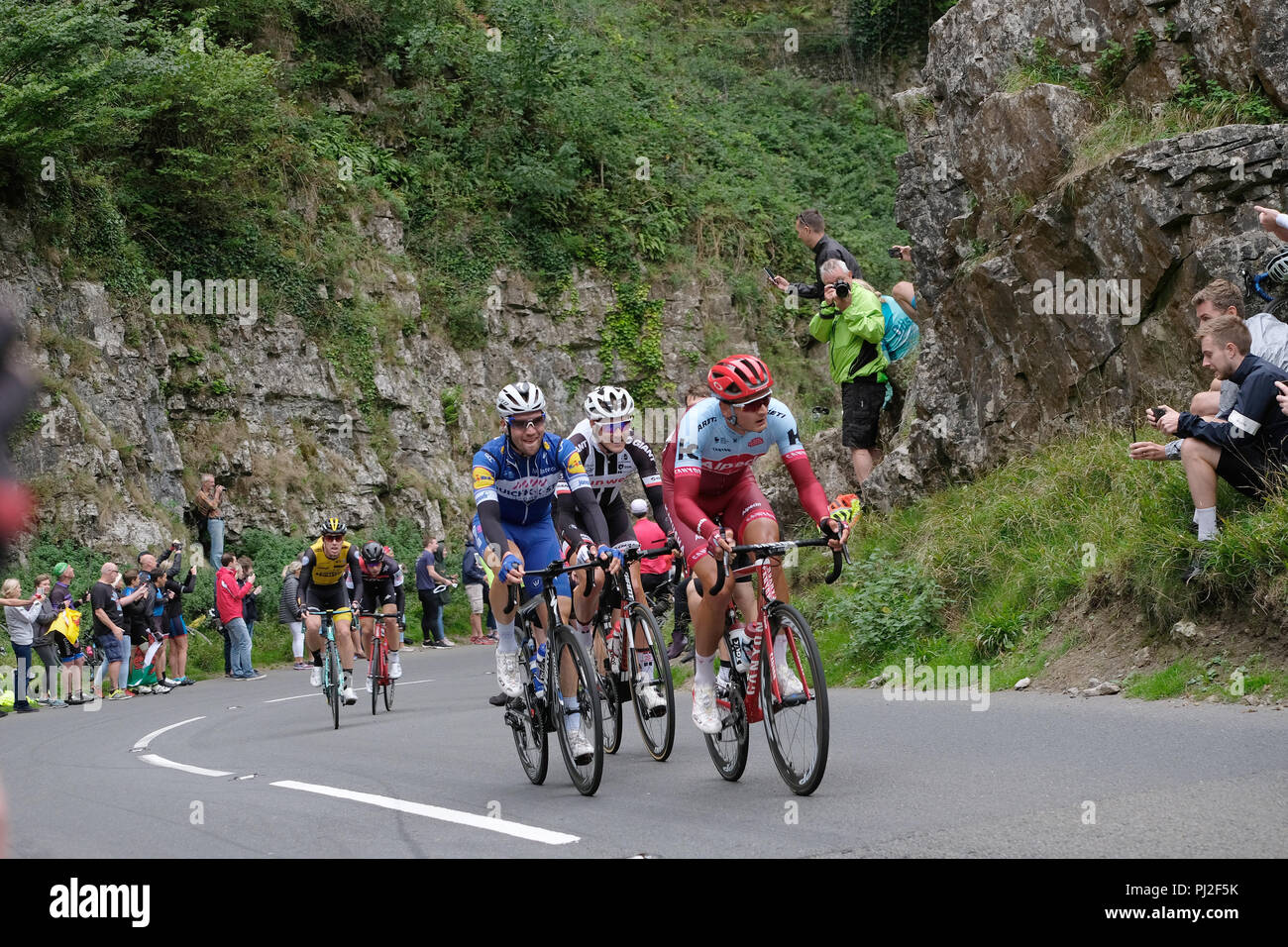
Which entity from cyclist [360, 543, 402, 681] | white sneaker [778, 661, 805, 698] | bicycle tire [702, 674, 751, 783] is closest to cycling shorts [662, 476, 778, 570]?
bicycle tire [702, 674, 751, 783]

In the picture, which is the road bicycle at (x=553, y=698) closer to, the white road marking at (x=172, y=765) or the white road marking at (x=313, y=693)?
the white road marking at (x=172, y=765)

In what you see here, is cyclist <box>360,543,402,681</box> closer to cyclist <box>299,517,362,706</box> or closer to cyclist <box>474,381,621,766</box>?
cyclist <box>299,517,362,706</box>

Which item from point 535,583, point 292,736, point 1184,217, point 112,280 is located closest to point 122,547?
Answer: point 112,280

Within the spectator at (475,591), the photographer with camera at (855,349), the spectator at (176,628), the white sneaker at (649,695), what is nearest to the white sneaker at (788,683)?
the white sneaker at (649,695)

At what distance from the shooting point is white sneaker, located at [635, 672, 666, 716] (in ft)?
26.4

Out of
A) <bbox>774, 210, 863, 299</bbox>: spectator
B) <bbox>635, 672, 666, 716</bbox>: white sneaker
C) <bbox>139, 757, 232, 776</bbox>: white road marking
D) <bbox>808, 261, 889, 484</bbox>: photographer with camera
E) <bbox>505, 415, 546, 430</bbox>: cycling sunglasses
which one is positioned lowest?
<bbox>139, 757, 232, 776</bbox>: white road marking

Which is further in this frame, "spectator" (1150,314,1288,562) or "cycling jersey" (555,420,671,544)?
"cycling jersey" (555,420,671,544)

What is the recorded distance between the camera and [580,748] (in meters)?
7.20

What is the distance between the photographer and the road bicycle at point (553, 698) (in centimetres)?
712

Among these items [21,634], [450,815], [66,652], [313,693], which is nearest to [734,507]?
[450,815]

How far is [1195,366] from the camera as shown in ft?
39.9

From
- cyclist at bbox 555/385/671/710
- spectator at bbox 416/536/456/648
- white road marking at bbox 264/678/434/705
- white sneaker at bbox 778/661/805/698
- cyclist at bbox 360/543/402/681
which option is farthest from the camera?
spectator at bbox 416/536/456/648

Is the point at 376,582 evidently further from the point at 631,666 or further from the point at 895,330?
the point at 631,666

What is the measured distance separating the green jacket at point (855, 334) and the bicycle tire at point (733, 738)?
25.3 ft
